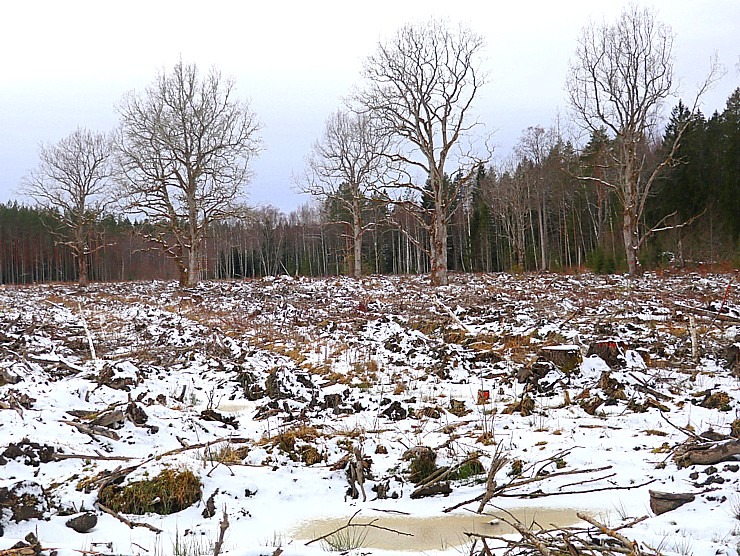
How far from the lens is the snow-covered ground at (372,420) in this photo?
4.64 m

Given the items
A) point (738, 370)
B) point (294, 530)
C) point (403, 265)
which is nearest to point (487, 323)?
point (738, 370)

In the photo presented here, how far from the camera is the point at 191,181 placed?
30.2 metres

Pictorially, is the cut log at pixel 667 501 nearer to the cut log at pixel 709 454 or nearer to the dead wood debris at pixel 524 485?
the dead wood debris at pixel 524 485

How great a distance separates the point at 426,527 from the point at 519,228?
4439cm

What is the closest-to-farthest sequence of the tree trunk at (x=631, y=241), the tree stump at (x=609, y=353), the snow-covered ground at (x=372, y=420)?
the snow-covered ground at (x=372, y=420) < the tree stump at (x=609, y=353) < the tree trunk at (x=631, y=241)

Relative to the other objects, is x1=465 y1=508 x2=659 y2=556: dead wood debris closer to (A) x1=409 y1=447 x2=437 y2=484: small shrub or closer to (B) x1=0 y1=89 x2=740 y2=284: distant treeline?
(A) x1=409 y1=447 x2=437 y2=484: small shrub

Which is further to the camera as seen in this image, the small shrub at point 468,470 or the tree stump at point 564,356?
the tree stump at point 564,356

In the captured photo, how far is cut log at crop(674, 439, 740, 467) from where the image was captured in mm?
5016

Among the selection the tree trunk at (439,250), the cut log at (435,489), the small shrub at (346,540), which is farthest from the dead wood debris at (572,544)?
the tree trunk at (439,250)

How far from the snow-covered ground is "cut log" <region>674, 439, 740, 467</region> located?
Result: 0.17 ft

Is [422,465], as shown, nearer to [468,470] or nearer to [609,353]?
[468,470]

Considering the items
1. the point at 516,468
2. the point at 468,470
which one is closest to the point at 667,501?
the point at 516,468

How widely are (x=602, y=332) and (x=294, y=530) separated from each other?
8362 millimetres

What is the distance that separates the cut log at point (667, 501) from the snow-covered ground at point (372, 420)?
0.07 meters
